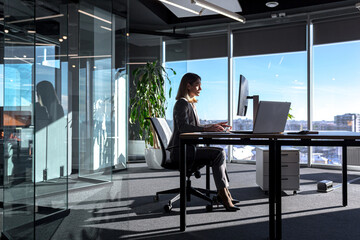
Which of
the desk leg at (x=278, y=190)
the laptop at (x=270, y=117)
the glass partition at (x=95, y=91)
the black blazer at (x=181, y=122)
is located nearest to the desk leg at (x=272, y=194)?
the desk leg at (x=278, y=190)

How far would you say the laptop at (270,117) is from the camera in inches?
89.1

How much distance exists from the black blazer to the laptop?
0.66 m

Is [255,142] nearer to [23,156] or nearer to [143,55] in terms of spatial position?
[23,156]

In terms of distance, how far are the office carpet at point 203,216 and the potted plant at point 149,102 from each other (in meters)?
2.06

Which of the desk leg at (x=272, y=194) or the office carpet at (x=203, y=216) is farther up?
the desk leg at (x=272, y=194)

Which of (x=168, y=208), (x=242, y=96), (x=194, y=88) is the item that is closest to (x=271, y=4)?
(x=194, y=88)

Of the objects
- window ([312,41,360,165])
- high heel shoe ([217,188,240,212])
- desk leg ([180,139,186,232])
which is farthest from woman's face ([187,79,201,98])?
window ([312,41,360,165])

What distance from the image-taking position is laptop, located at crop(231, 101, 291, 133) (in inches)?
89.1

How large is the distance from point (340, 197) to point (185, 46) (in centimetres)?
469

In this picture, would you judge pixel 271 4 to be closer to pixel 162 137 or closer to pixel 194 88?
pixel 194 88

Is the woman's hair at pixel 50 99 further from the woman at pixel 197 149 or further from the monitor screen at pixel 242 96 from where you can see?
the monitor screen at pixel 242 96

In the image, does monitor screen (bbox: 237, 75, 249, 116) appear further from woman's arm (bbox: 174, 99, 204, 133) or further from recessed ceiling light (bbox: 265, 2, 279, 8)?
recessed ceiling light (bbox: 265, 2, 279, 8)

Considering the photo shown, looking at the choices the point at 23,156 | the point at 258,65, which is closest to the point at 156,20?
the point at 258,65

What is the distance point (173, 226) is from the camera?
105 inches
